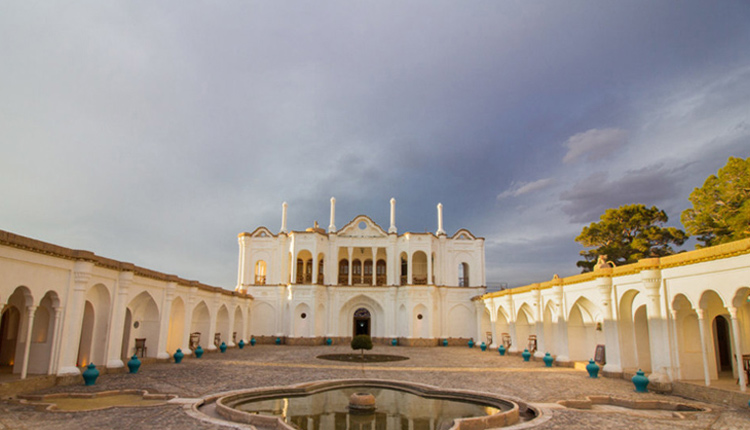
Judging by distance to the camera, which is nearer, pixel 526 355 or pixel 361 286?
pixel 526 355

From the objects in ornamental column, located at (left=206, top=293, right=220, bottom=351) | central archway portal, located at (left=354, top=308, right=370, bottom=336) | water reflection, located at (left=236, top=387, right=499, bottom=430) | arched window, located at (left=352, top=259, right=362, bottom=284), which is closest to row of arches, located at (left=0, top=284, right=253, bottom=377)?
ornamental column, located at (left=206, top=293, right=220, bottom=351)

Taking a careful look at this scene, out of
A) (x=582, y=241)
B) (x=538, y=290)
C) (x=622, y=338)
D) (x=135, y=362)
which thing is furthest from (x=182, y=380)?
(x=582, y=241)

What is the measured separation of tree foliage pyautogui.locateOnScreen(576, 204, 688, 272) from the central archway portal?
657 inches

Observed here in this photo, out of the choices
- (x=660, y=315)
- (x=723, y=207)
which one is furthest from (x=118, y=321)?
(x=723, y=207)

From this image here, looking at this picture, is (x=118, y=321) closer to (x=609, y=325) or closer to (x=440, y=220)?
(x=609, y=325)

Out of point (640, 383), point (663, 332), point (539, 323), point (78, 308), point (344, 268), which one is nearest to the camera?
point (640, 383)

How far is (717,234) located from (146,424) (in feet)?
91.7

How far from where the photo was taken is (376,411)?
11.5 metres

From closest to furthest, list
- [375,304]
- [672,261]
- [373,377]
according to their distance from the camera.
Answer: [672,261] → [373,377] → [375,304]

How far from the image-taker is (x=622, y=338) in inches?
652

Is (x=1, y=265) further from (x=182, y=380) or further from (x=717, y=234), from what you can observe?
(x=717, y=234)

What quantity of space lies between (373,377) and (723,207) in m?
21.0

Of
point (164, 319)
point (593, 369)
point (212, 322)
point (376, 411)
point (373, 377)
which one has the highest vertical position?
point (164, 319)

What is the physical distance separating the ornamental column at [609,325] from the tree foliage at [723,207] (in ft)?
35.6
